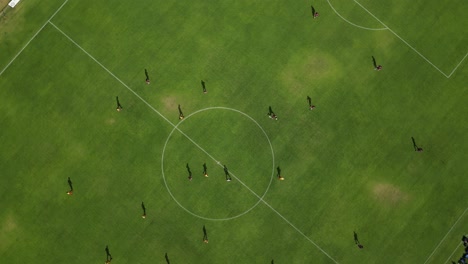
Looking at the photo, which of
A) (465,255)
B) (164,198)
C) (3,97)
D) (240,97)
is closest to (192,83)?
(240,97)

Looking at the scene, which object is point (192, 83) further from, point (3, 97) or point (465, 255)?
point (465, 255)

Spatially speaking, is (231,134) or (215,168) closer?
(215,168)

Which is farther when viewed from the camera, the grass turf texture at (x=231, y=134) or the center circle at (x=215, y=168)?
the center circle at (x=215, y=168)

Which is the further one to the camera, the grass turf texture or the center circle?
the center circle

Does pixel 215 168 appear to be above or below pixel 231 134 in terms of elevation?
below
